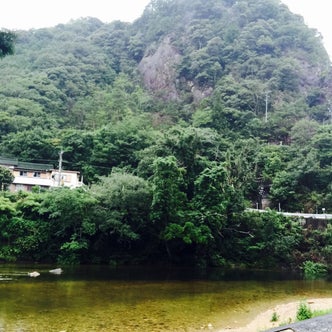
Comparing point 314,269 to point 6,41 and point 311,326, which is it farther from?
point 6,41

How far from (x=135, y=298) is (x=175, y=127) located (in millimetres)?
27201

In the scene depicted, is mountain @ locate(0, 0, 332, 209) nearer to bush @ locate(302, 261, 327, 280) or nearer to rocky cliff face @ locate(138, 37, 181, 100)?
rocky cliff face @ locate(138, 37, 181, 100)

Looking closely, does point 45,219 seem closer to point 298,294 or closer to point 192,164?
point 192,164

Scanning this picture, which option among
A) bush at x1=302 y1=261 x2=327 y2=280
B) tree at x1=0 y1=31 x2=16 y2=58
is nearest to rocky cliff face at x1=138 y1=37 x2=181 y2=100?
bush at x1=302 y1=261 x2=327 y2=280

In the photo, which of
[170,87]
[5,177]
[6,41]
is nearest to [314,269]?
[6,41]

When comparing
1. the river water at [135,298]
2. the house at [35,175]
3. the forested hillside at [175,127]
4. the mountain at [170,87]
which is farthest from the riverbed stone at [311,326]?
the house at [35,175]

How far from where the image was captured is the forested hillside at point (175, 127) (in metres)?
31.3

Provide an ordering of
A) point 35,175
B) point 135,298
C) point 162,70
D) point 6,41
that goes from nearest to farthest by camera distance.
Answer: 1. point 6,41
2. point 135,298
3. point 35,175
4. point 162,70

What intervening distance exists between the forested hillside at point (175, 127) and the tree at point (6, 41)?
3.91 meters

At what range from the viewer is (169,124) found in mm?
65375

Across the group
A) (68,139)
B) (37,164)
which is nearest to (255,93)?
(68,139)

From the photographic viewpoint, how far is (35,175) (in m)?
45.2

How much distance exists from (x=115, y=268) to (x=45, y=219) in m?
7.49

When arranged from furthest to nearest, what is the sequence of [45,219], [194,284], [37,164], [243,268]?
1. [37,164]
2. [243,268]
3. [45,219]
4. [194,284]
